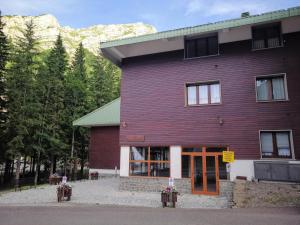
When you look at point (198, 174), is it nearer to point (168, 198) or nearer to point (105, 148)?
point (168, 198)

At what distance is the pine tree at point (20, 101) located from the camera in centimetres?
2264

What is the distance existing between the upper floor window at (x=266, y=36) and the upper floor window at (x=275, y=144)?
5412 mm

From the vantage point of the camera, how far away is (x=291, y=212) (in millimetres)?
10344

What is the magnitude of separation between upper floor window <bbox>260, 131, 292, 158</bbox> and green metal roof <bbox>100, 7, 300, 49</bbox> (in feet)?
21.7

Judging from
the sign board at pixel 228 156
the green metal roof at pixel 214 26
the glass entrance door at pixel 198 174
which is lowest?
the glass entrance door at pixel 198 174

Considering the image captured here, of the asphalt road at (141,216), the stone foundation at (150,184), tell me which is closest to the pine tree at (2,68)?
the stone foundation at (150,184)

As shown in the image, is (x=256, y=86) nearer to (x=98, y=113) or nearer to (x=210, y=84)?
(x=210, y=84)

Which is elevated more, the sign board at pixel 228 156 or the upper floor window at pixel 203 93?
the upper floor window at pixel 203 93

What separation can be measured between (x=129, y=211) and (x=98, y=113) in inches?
712

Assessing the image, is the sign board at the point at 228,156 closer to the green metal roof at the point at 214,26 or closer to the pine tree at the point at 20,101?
the green metal roof at the point at 214,26

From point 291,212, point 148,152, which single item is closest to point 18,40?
point 148,152

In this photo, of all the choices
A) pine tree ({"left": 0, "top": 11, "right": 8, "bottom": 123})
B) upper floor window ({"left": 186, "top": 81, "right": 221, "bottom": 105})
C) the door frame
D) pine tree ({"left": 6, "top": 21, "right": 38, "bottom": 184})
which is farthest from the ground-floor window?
pine tree ({"left": 0, "top": 11, "right": 8, "bottom": 123})

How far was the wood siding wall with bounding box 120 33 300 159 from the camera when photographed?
14641 mm

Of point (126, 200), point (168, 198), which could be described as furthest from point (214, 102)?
point (126, 200)
